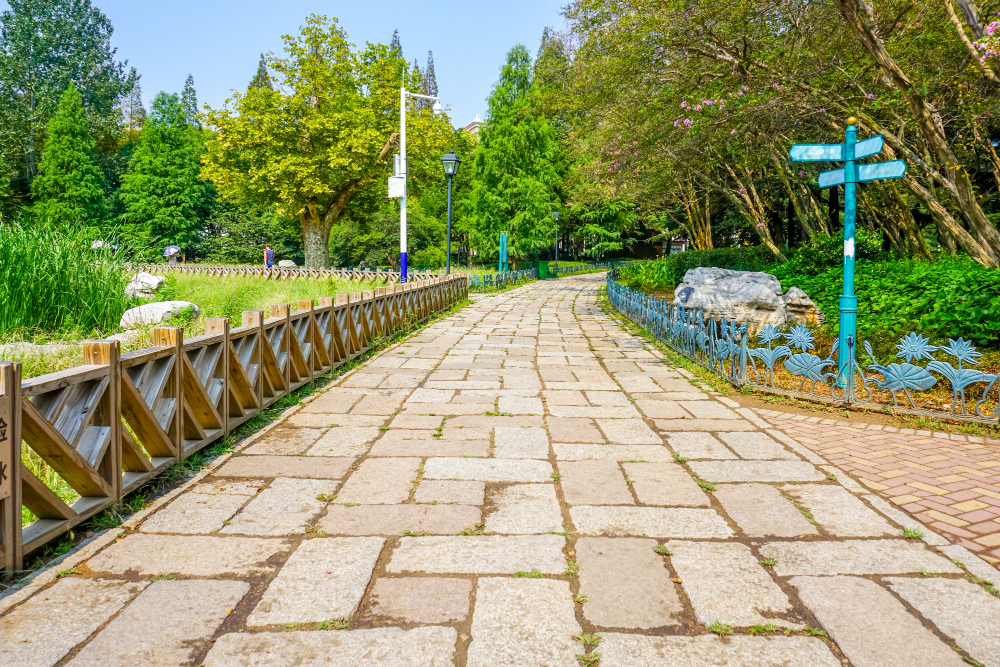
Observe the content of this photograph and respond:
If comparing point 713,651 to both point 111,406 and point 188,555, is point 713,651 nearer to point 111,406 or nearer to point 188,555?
point 188,555

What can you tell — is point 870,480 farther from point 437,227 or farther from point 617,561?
point 437,227

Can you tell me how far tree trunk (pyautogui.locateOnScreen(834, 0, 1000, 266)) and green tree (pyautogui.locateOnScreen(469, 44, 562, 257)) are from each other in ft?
88.3

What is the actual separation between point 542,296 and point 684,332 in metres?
13.5

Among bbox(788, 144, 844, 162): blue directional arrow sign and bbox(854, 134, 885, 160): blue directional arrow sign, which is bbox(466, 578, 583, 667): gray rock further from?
bbox(788, 144, 844, 162): blue directional arrow sign

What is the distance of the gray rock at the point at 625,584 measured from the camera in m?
2.39

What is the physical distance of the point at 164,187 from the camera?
4375 cm

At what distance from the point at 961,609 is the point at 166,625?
3.00m

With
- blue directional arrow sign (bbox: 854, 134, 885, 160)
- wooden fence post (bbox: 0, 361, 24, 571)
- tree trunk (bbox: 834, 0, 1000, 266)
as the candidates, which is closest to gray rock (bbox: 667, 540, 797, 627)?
wooden fence post (bbox: 0, 361, 24, 571)

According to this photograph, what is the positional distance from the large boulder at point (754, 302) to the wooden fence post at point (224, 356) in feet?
21.1

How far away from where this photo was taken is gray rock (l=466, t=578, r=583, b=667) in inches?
84.0

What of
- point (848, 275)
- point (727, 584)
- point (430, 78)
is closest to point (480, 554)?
point (727, 584)

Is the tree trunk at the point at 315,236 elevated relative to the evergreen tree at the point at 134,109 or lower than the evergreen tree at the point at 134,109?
lower

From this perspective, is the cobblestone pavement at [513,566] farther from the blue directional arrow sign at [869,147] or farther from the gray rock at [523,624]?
the blue directional arrow sign at [869,147]

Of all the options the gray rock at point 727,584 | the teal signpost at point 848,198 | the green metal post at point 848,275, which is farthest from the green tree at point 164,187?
the gray rock at point 727,584
